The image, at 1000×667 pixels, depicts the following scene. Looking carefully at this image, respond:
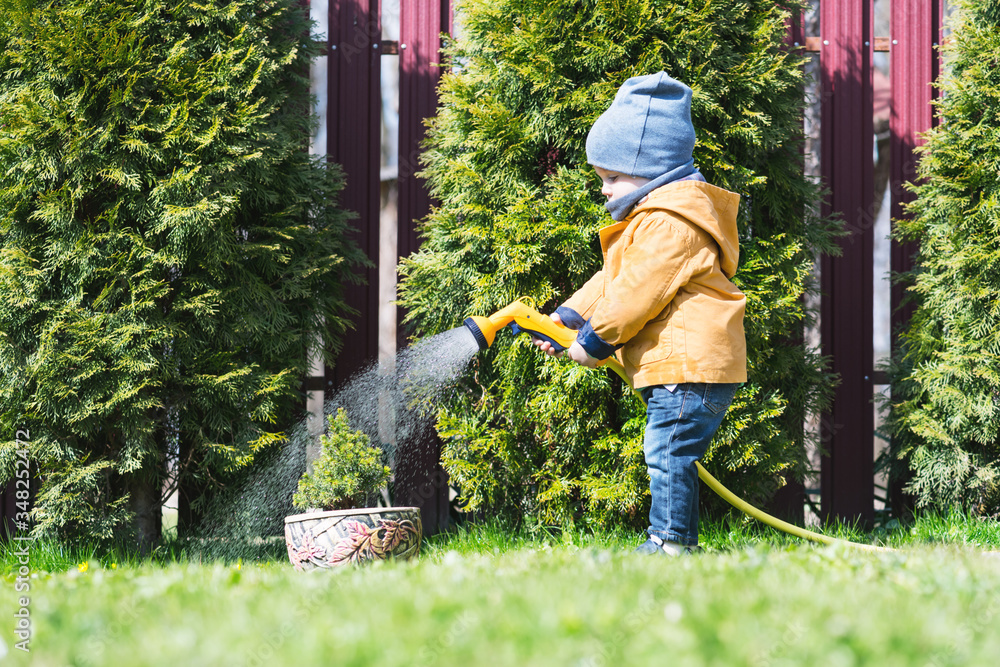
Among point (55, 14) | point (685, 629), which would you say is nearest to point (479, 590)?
point (685, 629)

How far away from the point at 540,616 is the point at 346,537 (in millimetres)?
1731

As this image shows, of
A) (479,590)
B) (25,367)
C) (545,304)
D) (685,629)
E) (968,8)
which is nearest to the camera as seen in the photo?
(685,629)

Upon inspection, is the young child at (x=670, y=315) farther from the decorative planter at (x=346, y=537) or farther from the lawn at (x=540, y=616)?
the decorative planter at (x=346, y=537)

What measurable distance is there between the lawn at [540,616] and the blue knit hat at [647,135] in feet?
4.96

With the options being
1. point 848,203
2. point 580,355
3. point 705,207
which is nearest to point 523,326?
point 580,355

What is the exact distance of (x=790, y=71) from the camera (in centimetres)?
Result: 404

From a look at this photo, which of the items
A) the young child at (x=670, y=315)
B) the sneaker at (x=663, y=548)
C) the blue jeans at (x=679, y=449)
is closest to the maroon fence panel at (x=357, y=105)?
the young child at (x=670, y=315)

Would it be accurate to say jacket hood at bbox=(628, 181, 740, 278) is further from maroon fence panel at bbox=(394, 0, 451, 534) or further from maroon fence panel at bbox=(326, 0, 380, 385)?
maroon fence panel at bbox=(326, 0, 380, 385)

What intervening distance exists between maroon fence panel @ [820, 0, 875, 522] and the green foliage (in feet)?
9.46

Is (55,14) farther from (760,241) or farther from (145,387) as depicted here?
(760,241)

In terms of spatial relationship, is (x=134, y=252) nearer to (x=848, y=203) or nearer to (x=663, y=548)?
(x=663, y=548)

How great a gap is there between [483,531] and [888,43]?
386cm

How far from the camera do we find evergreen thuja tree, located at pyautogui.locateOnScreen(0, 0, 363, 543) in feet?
12.6

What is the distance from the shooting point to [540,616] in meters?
1.60
